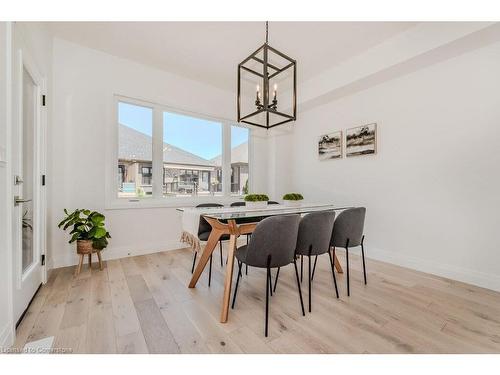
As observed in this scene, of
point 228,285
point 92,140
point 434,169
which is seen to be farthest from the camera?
point 92,140

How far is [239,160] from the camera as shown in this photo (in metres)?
4.54

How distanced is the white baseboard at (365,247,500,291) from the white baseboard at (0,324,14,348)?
3.67m

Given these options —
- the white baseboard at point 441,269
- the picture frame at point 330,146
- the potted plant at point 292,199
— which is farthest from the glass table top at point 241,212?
the picture frame at point 330,146

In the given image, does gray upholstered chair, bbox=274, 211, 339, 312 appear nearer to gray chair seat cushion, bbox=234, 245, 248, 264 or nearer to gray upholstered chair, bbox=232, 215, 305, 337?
gray upholstered chair, bbox=232, 215, 305, 337

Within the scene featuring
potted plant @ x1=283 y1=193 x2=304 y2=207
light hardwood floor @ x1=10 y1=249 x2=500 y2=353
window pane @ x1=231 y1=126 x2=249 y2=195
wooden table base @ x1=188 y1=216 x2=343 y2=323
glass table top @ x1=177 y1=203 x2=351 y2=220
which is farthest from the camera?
window pane @ x1=231 y1=126 x2=249 y2=195

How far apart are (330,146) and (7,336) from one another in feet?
13.2

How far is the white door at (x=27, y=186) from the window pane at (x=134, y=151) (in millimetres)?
984

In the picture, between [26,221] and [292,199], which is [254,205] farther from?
[26,221]

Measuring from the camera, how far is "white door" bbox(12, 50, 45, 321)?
1663mm

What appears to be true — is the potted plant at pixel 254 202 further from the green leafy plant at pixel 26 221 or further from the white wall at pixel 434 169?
the green leafy plant at pixel 26 221

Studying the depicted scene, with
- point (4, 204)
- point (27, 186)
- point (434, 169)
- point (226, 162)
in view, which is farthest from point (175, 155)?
point (434, 169)

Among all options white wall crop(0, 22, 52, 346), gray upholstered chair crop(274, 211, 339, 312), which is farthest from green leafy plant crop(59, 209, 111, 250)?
gray upholstered chair crop(274, 211, 339, 312)
